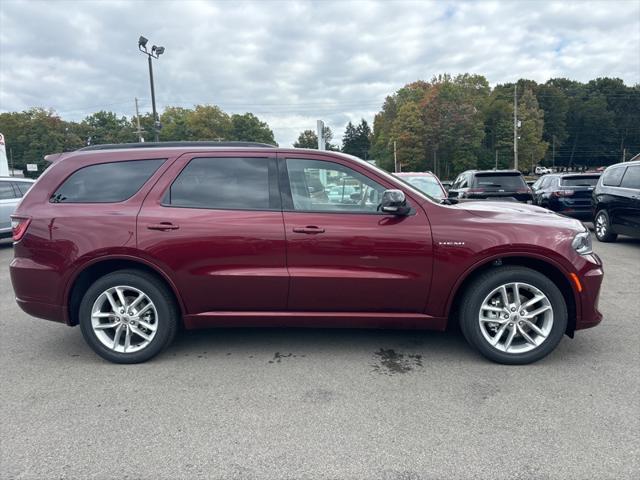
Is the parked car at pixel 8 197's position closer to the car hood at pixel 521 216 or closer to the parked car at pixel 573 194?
the car hood at pixel 521 216

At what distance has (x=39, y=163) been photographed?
66.1 meters

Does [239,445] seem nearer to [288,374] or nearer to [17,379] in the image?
[288,374]

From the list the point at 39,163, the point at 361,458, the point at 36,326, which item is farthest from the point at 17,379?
the point at 39,163

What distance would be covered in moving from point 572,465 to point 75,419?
9.89 ft

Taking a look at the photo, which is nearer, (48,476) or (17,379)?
(48,476)

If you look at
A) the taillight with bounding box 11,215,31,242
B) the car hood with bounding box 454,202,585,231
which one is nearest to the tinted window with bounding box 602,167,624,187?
the car hood with bounding box 454,202,585,231

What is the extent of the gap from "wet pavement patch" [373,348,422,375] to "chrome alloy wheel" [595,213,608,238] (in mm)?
7977

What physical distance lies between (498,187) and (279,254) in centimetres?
864

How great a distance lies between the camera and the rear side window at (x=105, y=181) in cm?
378

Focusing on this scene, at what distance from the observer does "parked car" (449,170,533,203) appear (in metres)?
10.5

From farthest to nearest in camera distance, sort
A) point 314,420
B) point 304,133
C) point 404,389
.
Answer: point 304,133 → point 404,389 → point 314,420

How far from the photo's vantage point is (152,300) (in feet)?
12.0

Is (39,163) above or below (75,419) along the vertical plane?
above

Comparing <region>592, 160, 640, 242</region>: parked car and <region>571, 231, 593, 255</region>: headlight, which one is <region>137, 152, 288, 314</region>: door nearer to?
<region>571, 231, 593, 255</region>: headlight
